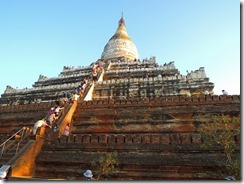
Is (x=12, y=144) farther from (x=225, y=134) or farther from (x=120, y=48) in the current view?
(x=120, y=48)

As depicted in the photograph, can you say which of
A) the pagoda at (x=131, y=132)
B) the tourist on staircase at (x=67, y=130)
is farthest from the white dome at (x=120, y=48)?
the tourist on staircase at (x=67, y=130)

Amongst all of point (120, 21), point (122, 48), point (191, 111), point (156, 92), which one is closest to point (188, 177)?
point (191, 111)

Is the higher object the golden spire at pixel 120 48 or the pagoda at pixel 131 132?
the golden spire at pixel 120 48

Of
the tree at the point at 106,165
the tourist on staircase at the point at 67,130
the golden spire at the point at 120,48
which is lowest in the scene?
the tree at the point at 106,165

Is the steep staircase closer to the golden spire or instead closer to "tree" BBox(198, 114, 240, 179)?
"tree" BBox(198, 114, 240, 179)

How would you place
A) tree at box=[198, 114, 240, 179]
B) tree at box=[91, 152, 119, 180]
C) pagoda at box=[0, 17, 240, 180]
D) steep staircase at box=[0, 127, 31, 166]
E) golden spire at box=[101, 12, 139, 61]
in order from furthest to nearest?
golden spire at box=[101, 12, 139, 61], steep staircase at box=[0, 127, 31, 166], pagoda at box=[0, 17, 240, 180], tree at box=[91, 152, 119, 180], tree at box=[198, 114, 240, 179]

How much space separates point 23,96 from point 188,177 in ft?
59.9

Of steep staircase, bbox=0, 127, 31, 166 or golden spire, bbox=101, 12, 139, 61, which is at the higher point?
golden spire, bbox=101, 12, 139, 61

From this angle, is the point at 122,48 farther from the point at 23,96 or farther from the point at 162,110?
the point at 162,110

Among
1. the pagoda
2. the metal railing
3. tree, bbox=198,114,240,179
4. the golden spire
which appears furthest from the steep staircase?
the golden spire

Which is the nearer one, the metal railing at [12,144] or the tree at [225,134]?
the tree at [225,134]

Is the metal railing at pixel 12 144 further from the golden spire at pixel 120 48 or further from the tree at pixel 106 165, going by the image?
the golden spire at pixel 120 48

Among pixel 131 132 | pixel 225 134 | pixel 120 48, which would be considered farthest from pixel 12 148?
pixel 120 48

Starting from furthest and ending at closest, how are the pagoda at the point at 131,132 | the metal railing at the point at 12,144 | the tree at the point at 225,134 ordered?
the metal railing at the point at 12,144 → the pagoda at the point at 131,132 → the tree at the point at 225,134
